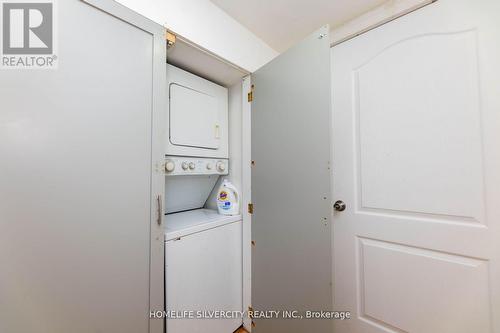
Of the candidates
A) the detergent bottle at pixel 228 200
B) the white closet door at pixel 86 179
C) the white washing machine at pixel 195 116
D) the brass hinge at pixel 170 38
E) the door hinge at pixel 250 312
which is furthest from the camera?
the detergent bottle at pixel 228 200

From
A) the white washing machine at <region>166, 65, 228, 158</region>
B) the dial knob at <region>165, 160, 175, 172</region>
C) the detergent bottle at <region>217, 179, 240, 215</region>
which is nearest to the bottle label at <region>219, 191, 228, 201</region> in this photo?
the detergent bottle at <region>217, 179, 240, 215</region>

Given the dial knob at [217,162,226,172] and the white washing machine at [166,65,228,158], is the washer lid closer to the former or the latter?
the dial knob at [217,162,226,172]

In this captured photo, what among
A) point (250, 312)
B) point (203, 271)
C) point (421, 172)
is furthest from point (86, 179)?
point (421, 172)

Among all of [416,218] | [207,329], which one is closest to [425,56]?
[416,218]

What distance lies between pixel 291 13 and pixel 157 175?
5.32 feet

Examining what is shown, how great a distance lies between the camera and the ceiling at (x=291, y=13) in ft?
4.52

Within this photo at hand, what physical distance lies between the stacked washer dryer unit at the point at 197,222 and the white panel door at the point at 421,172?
96 centimetres

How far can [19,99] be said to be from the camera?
72 centimetres

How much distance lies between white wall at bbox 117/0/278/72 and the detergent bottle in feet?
3.66

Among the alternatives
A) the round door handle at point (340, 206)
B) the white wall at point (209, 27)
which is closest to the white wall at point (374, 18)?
the white wall at point (209, 27)

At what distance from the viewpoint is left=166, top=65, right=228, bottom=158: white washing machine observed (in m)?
1.48

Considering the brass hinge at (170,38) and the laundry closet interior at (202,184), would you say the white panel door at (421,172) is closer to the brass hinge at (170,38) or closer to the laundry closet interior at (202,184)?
the laundry closet interior at (202,184)

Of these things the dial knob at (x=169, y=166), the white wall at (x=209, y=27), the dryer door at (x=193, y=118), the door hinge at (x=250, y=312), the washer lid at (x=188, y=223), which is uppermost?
the white wall at (x=209, y=27)

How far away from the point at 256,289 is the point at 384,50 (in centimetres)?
216
